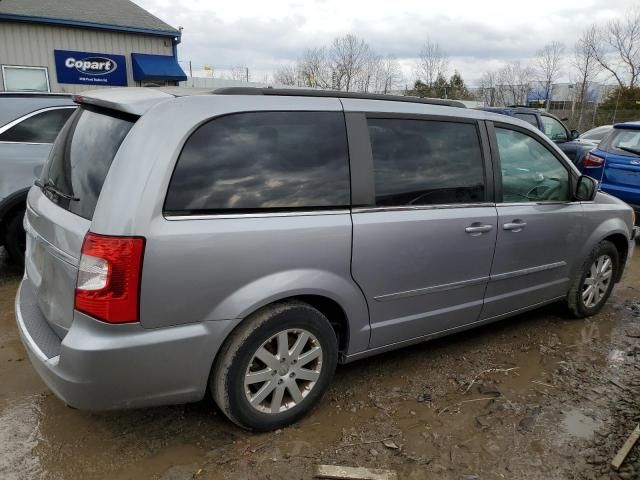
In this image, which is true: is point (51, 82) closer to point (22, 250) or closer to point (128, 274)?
point (22, 250)

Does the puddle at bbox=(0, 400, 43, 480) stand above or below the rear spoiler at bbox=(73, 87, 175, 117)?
below

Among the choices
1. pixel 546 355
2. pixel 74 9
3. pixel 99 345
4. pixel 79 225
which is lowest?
pixel 546 355

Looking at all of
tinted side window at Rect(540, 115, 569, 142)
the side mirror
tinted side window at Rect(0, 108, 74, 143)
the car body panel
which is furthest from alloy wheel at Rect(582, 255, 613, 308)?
tinted side window at Rect(540, 115, 569, 142)

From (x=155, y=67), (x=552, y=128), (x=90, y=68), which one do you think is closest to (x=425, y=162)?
(x=552, y=128)

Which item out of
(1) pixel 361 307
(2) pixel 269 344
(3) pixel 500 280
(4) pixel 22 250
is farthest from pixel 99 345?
(4) pixel 22 250

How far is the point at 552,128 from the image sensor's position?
1149 centimetres

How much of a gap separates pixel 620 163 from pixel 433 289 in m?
5.51

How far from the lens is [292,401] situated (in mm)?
2818

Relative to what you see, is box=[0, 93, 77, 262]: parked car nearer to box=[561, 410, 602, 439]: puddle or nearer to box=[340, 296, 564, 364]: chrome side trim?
box=[340, 296, 564, 364]: chrome side trim

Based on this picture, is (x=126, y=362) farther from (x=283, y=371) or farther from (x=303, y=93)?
(x=303, y=93)

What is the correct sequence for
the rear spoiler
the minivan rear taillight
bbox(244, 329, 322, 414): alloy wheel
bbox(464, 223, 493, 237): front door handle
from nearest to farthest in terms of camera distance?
the minivan rear taillight → the rear spoiler → bbox(244, 329, 322, 414): alloy wheel → bbox(464, 223, 493, 237): front door handle

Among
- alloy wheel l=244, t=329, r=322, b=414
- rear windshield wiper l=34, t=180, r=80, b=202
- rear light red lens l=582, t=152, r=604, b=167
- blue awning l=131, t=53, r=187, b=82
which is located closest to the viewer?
rear windshield wiper l=34, t=180, r=80, b=202

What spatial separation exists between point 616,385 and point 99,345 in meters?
3.26

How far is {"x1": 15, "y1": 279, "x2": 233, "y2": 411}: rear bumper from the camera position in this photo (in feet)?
7.23
